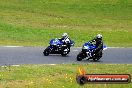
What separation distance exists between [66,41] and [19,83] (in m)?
8.64

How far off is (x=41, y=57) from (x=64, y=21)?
19.9m

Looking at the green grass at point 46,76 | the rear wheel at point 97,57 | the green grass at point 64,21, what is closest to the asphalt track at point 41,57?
the rear wheel at point 97,57

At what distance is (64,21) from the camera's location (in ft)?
140

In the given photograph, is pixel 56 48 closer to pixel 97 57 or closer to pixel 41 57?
pixel 41 57

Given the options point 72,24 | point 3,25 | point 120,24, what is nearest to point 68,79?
point 3,25

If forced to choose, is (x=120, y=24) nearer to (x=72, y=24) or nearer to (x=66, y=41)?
(x=72, y=24)

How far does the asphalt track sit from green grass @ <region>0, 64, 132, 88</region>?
2.71 meters

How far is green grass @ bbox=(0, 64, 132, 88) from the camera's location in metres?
15.3

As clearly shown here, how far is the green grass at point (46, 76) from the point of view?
1533cm

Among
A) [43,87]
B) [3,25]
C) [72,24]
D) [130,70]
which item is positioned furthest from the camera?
[72,24]

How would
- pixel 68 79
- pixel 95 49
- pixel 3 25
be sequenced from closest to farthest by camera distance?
pixel 68 79
pixel 95 49
pixel 3 25

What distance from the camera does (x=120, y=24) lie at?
1721 inches

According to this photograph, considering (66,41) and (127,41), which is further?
(127,41)

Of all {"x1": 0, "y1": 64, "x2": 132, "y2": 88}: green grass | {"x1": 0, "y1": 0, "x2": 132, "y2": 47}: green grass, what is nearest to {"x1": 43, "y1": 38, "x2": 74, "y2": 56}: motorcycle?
{"x1": 0, "y1": 64, "x2": 132, "y2": 88}: green grass
